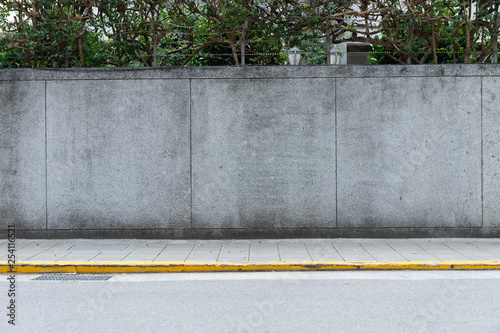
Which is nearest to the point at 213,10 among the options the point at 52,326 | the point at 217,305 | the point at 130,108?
the point at 130,108

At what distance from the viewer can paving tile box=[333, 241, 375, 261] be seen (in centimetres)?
734

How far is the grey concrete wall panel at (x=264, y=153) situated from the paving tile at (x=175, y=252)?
0.79m

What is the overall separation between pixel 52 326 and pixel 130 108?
525cm

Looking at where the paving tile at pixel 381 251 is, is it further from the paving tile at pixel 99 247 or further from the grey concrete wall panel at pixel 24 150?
the grey concrete wall panel at pixel 24 150

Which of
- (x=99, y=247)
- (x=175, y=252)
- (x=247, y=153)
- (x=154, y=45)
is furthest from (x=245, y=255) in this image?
(x=154, y=45)

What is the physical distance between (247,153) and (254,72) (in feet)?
5.36

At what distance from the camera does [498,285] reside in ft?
19.6

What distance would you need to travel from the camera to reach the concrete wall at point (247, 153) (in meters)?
8.90

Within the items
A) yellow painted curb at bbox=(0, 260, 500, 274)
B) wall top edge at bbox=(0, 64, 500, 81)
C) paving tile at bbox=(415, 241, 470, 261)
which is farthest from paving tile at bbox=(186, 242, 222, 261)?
paving tile at bbox=(415, 241, 470, 261)

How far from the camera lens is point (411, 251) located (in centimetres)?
784

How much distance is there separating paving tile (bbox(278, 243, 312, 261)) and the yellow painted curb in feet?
1.24

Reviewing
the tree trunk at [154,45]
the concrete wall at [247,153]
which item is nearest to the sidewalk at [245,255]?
the concrete wall at [247,153]

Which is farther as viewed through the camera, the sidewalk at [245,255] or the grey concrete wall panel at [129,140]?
the grey concrete wall panel at [129,140]

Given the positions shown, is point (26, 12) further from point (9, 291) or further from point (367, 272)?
point (367, 272)
